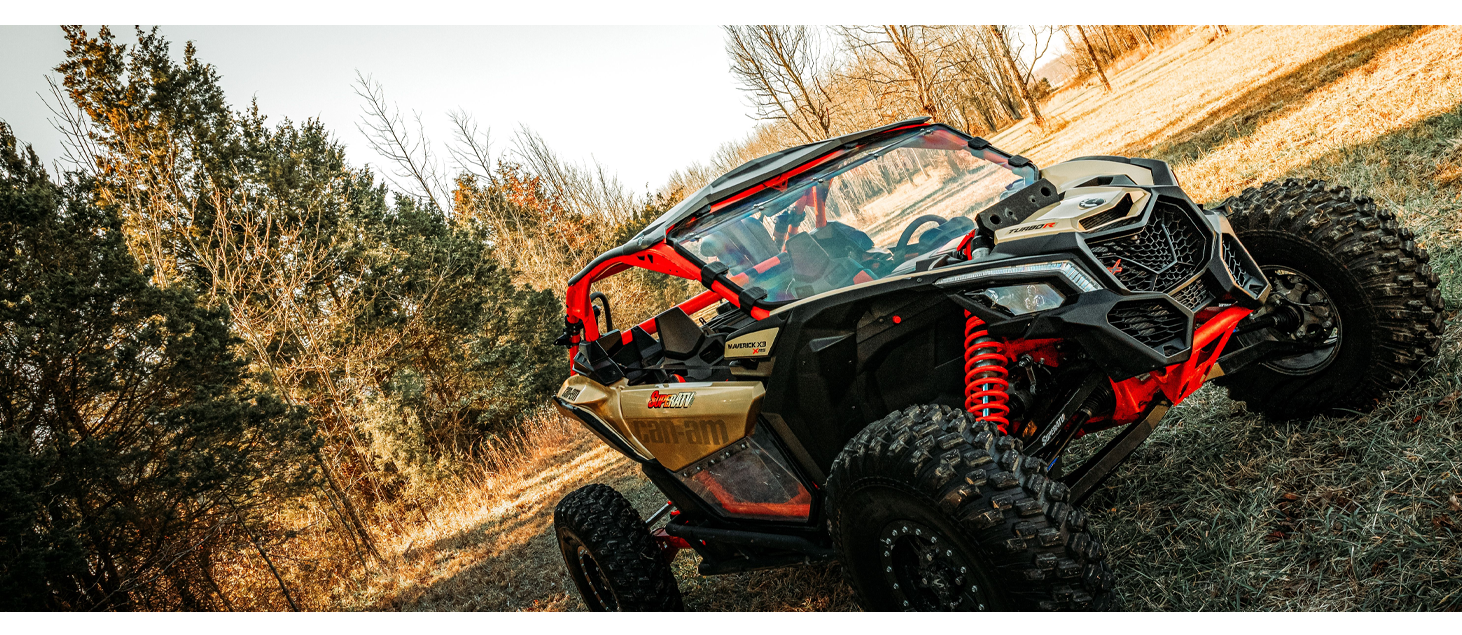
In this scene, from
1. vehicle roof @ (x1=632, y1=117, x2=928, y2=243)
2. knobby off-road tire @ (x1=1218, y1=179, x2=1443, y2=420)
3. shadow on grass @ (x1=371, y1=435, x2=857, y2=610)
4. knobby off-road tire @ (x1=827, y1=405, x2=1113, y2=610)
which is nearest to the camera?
knobby off-road tire @ (x1=827, y1=405, x2=1113, y2=610)

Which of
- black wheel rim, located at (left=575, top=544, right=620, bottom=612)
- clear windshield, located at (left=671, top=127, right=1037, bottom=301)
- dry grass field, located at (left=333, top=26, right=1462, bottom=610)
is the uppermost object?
clear windshield, located at (left=671, top=127, right=1037, bottom=301)

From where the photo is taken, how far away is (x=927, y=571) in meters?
2.43

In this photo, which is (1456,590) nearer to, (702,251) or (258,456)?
(702,251)

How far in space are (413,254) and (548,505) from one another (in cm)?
1070

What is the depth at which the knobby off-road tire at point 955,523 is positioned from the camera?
6.97 ft

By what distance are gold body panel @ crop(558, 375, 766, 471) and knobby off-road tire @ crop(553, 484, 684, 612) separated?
39cm

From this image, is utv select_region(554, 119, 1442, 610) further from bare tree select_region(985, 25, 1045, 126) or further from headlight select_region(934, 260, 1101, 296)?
bare tree select_region(985, 25, 1045, 126)

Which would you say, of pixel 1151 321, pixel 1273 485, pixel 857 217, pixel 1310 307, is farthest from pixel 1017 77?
pixel 1151 321

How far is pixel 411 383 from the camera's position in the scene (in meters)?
16.6

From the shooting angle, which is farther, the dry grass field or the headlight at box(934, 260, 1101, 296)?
the dry grass field

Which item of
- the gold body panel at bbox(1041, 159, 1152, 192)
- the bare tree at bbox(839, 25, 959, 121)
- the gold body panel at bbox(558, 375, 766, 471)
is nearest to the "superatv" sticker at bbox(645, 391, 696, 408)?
the gold body panel at bbox(558, 375, 766, 471)

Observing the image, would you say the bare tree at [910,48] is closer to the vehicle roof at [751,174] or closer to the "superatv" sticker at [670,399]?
the vehicle roof at [751,174]

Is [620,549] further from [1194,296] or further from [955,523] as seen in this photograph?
[1194,296]

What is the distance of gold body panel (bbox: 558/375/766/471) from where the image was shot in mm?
3148
